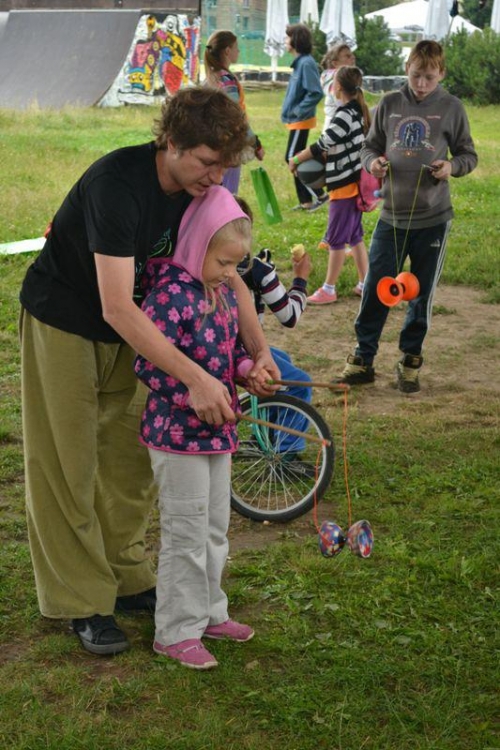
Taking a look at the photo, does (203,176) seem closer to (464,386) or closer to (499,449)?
(499,449)

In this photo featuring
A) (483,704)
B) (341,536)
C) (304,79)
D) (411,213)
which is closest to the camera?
(483,704)

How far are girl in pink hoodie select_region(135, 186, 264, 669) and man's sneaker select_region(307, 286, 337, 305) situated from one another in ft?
16.3

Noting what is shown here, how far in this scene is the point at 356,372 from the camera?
6418 mm

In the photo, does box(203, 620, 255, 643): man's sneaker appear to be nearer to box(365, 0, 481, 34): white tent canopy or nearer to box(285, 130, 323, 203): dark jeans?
box(285, 130, 323, 203): dark jeans

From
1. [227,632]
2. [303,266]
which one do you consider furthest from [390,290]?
[227,632]

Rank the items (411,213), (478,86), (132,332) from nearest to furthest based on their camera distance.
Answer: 1. (132,332)
2. (411,213)
3. (478,86)

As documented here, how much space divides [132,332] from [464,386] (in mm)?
3902

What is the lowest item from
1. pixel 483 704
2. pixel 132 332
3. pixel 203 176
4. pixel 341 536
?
pixel 483 704

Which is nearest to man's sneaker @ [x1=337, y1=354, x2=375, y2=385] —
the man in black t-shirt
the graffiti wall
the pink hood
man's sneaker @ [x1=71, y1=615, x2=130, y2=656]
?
the man in black t-shirt

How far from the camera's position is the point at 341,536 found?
3.48m

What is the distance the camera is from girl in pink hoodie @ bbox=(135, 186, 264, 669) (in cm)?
309

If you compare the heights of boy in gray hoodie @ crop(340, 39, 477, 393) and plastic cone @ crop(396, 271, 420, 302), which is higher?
boy in gray hoodie @ crop(340, 39, 477, 393)

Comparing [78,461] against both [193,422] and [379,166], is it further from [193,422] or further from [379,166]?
[379,166]

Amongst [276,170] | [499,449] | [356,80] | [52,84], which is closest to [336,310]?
[356,80]
